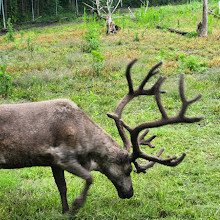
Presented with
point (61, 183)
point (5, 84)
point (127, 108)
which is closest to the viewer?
point (61, 183)

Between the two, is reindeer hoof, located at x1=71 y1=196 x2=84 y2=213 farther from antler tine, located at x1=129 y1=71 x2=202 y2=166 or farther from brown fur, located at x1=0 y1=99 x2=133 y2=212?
antler tine, located at x1=129 y1=71 x2=202 y2=166

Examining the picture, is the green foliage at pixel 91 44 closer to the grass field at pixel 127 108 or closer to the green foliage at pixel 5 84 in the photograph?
the grass field at pixel 127 108

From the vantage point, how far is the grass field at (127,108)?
4.66m

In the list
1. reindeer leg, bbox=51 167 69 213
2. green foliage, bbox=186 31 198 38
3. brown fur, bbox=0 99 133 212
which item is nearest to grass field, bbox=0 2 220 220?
reindeer leg, bbox=51 167 69 213

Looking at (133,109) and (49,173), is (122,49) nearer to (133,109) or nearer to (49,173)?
(133,109)

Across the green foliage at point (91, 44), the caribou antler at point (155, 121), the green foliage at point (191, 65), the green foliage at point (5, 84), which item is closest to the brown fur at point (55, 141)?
the caribou antler at point (155, 121)

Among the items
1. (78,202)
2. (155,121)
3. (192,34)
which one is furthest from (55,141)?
(192,34)

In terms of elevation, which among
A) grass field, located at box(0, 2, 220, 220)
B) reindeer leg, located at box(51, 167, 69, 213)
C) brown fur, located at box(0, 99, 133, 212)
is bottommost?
grass field, located at box(0, 2, 220, 220)

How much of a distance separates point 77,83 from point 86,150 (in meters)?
6.63

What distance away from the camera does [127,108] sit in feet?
28.7

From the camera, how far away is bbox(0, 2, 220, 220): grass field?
15.3 ft

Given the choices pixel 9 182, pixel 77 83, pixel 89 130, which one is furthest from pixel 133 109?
pixel 89 130

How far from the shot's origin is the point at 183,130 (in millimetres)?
7363

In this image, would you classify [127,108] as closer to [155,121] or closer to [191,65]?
[191,65]
